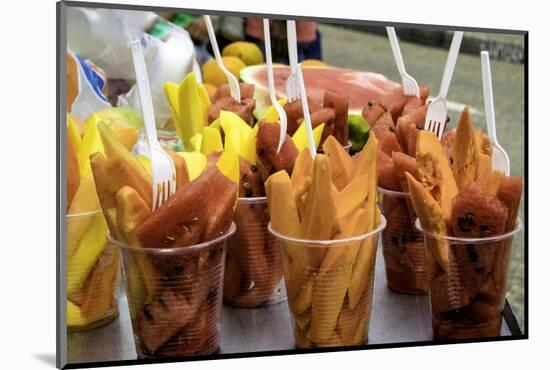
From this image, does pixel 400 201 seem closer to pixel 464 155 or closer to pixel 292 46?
pixel 464 155

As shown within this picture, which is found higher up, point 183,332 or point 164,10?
point 164,10

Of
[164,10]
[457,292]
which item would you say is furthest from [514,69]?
[164,10]

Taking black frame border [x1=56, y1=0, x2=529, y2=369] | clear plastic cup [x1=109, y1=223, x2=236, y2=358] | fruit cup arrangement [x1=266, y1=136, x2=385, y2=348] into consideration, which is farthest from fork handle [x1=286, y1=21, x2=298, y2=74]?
clear plastic cup [x1=109, y1=223, x2=236, y2=358]

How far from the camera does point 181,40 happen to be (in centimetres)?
153

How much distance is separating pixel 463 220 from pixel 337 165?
0.64 feet

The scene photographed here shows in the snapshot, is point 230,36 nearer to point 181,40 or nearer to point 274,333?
point 181,40

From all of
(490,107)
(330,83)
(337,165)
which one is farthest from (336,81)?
(337,165)

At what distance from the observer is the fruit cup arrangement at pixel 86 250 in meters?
1.06

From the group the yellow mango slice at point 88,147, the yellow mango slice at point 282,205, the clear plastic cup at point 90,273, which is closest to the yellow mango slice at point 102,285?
the clear plastic cup at point 90,273

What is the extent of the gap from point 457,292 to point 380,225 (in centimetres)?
16

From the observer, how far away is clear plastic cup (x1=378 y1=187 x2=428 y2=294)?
1.18 meters

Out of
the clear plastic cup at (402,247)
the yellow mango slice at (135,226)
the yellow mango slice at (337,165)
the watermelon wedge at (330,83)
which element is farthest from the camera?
the watermelon wedge at (330,83)

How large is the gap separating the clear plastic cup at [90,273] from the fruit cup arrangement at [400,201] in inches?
14.8

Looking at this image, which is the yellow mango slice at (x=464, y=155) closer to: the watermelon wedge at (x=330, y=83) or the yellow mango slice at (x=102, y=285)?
the watermelon wedge at (x=330, y=83)
